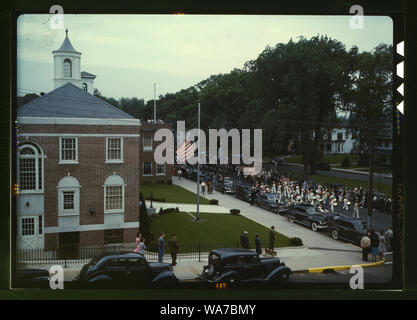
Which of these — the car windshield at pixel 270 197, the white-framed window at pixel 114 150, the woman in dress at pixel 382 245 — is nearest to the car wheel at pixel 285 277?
the woman in dress at pixel 382 245

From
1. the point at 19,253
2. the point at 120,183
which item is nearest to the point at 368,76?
the point at 120,183

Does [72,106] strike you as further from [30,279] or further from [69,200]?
[30,279]

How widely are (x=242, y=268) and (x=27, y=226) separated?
3684 millimetres

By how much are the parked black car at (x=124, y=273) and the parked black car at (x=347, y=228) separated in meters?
3.29

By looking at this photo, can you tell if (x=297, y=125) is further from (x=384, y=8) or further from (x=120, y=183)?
(x=120, y=183)

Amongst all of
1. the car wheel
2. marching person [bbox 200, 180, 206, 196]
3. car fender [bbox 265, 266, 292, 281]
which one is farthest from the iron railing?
marching person [bbox 200, 180, 206, 196]

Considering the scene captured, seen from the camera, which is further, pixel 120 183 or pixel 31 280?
pixel 120 183

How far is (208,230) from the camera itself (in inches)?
273

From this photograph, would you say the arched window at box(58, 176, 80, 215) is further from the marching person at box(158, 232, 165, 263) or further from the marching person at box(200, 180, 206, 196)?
the marching person at box(200, 180, 206, 196)

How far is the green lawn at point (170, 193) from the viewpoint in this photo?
7.51 metres

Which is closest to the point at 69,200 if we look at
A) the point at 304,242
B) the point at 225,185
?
the point at 225,185

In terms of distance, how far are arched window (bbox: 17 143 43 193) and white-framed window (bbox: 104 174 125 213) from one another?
1.13m

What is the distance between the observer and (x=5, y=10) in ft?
18.0
